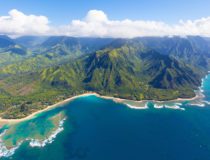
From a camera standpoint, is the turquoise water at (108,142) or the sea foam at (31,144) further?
the sea foam at (31,144)

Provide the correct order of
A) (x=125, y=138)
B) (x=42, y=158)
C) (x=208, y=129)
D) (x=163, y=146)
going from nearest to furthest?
1. (x=42, y=158)
2. (x=163, y=146)
3. (x=125, y=138)
4. (x=208, y=129)

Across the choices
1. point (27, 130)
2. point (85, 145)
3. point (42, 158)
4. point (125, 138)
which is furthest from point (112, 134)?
point (27, 130)

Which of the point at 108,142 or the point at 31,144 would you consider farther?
the point at 31,144

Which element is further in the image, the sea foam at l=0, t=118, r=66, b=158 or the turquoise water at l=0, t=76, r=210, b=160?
the sea foam at l=0, t=118, r=66, b=158

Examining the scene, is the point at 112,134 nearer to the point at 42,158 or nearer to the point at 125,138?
the point at 125,138

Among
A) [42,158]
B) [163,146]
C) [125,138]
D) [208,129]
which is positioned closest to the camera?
[42,158]

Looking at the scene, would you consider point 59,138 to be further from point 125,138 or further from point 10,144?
point 125,138

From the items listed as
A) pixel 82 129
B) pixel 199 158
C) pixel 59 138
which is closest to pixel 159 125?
pixel 199 158

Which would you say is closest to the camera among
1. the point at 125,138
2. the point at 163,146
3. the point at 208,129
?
the point at 163,146

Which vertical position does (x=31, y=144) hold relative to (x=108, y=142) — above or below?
below

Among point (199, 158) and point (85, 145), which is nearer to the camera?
point (199, 158)
